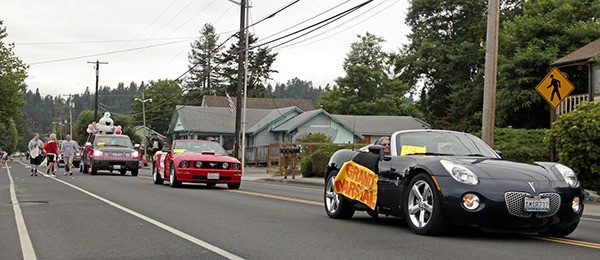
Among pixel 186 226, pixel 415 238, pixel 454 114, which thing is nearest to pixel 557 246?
pixel 415 238

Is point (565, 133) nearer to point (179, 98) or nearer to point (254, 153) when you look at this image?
point (254, 153)

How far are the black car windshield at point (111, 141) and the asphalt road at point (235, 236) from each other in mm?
16862

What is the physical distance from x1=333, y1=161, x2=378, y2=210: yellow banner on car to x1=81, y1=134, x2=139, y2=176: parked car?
20001 mm

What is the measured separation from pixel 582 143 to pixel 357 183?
9.20 m

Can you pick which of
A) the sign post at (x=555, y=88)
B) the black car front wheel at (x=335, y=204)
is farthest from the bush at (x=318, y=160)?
the black car front wheel at (x=335, y=204)

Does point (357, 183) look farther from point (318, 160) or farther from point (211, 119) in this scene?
point (211, 119)

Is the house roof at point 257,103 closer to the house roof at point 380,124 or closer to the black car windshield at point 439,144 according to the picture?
the house roof at point 380,124

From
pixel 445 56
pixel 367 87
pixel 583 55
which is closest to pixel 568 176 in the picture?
pixel 583 55

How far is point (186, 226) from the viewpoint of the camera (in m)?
9.63

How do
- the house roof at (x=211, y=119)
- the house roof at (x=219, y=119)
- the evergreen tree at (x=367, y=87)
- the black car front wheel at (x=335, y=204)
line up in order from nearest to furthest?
the black car front wheel at (x=335, y=204) < the house roof at (x=219, y=119) < the house roof at (x=211, y=119) < the evergreen tree at (x=367, y=87)

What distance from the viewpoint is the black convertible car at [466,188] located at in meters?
7.61

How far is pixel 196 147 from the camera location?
20.0 m

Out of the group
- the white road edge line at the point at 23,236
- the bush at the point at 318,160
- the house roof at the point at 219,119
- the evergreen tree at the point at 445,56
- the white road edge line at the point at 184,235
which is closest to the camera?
the white road edge line at the point at 184,235

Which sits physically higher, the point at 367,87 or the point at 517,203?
the point at 367,87
